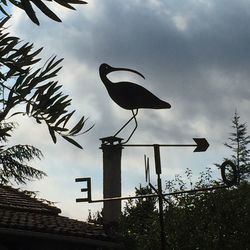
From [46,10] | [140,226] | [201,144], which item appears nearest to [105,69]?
[201,144]

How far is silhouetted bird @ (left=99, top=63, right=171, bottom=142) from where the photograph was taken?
489cm

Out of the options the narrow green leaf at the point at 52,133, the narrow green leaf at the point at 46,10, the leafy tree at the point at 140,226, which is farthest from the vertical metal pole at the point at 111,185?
the narrow green leaf at the point at 46,10

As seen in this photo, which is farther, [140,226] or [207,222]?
[140,226]

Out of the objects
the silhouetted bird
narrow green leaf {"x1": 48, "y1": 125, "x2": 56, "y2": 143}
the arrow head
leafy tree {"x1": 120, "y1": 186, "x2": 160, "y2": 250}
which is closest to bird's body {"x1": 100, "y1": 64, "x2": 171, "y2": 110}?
the silhouetted bird

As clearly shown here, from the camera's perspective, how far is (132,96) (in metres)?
4.91

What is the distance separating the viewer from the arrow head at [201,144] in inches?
204

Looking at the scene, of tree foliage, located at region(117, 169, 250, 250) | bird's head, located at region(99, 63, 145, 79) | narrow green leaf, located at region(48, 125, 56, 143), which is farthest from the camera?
tree foliage, located at region(117, 169, 250, 250)

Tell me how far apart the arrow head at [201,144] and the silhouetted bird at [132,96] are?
0.44 m

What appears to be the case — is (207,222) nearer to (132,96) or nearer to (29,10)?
(132,96)

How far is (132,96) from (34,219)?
16.5 ft

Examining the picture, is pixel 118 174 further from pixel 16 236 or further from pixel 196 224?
pixel 196 224

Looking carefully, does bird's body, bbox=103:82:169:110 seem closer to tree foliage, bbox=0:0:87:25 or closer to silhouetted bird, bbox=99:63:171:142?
Result: silhouetted bird, bbox=99:63:171:142

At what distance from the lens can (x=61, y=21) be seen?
3158 millimetres

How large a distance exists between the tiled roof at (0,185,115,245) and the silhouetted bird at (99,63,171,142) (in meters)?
3.79
